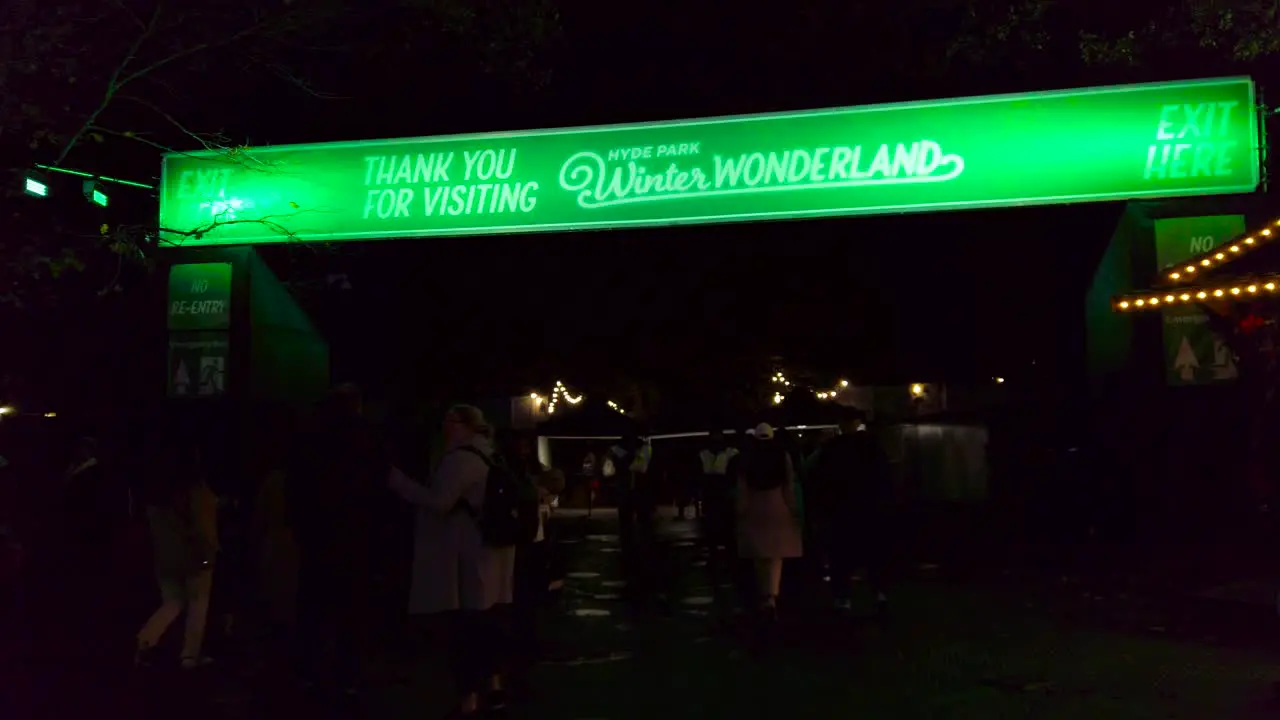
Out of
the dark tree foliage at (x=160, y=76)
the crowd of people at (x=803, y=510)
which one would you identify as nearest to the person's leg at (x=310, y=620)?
the crowd of people at (x=803, y=510)

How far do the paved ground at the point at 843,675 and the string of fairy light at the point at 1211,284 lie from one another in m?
2.62

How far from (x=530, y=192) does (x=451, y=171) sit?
33.4 inches

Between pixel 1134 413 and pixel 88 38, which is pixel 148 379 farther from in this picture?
pixel 1134 413

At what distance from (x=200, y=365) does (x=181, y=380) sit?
25cm

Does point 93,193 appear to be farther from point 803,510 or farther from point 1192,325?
point 1192,325

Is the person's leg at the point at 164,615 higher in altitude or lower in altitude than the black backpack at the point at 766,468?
lower

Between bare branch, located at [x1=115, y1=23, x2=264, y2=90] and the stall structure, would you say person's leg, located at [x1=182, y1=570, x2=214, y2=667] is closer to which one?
bare branch, located at [x1=115, y1=23, x2=264, y2=90]

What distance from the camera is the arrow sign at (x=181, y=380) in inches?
510

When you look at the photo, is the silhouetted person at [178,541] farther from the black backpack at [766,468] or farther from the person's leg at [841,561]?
the person's leg at [841,561]

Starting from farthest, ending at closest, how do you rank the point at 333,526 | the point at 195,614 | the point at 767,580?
the point at 767,580, the point at 195,614, the point at 333,526


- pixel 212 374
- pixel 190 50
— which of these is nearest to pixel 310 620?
pixel 190 50

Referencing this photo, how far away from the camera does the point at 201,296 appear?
13.1m

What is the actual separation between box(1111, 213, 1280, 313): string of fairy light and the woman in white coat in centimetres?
558

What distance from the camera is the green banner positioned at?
444 inches
